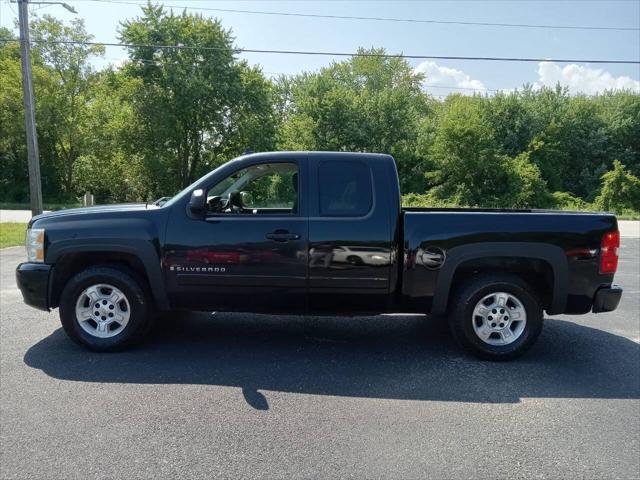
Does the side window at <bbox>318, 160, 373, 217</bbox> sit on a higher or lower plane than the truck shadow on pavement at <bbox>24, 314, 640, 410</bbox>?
higher

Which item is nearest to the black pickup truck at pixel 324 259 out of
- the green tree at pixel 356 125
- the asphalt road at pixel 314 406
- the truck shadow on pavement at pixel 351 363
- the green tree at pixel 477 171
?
the truck shadow on pavement at pixel 351 363

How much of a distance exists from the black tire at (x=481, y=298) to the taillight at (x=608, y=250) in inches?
26.0

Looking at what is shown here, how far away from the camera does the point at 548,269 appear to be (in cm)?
454

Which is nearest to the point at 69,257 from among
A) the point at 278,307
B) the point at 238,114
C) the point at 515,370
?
the point at 278,307

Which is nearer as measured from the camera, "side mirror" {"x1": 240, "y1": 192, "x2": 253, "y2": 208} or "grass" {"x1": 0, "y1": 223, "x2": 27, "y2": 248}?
"side mirror" {"x1": 240, "y1": 192, "x2": 253, "y2": 208}

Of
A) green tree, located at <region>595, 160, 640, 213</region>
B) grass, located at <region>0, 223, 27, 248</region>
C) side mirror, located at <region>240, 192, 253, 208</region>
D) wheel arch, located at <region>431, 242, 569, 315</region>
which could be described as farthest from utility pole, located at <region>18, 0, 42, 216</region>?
green tree, located at <region>595, 160, 640, 213</region>

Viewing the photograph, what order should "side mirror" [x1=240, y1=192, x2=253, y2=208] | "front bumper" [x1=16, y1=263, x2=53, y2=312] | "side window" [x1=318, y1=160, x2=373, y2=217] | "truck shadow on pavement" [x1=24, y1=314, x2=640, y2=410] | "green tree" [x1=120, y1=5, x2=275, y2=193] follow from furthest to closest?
"green tree" [x1=120, y1=5, x2=275, y2=193], "side mirror" [x1=240, y1=192, x2=253, y2=208], "front bumper" [x1=16, y1=263, x2=53, y2=312], "side window" [x1=318, y1=160, x2=373, y2=217], "truck shadow on pavement" [x1=24, y1=314, x2=640, y2=410]

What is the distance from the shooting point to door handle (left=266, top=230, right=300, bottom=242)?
4457mm

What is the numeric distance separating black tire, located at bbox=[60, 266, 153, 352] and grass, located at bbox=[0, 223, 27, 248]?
367 inches

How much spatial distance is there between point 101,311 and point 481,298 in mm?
3596

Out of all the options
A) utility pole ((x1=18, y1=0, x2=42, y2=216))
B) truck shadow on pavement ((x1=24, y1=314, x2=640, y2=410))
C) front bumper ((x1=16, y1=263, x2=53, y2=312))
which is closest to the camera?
truck shadow on pavement ((x1=24, y1=314, x2=640, y2=410))

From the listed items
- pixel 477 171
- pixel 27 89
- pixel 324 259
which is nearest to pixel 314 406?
pixel 324 259

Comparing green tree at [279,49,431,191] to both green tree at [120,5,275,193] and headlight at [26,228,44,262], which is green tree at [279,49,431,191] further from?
headlight at [26,228,44,262]

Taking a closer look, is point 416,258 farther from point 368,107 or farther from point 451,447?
→ point 368,107
